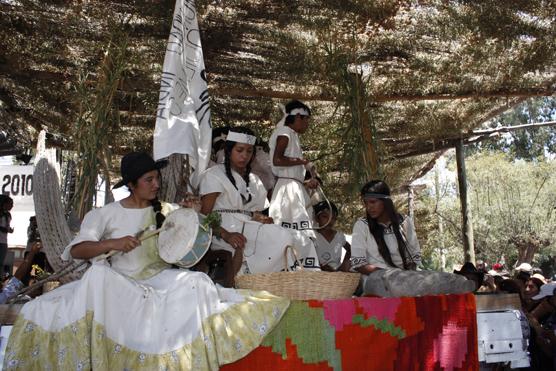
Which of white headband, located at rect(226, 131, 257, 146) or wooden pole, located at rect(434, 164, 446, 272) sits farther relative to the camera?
wooden pole, located at rect(434, 164, 446, 272)

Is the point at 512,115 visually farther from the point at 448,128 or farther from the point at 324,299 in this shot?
the point at 324,299

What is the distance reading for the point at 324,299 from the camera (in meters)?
4.57

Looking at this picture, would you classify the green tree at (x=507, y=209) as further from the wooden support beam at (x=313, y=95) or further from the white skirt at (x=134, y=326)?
the white skirt at (x=134, y=326)

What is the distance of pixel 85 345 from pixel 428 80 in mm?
7113

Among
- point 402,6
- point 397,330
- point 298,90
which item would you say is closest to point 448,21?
point 402,6

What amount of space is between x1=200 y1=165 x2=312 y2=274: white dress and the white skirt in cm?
154

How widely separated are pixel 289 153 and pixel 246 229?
50.0 inches

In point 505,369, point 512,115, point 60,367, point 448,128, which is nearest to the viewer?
point 60,367

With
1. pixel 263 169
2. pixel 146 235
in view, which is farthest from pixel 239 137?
pixel 146 235

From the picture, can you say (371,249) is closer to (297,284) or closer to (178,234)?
(297,284)

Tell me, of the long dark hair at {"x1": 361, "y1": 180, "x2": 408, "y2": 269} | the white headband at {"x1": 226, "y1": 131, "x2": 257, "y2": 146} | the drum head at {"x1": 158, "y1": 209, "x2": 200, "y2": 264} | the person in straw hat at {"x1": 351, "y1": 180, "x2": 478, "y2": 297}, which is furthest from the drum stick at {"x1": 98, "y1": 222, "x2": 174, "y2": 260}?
the long dark hair at {"x1": 361, "y1": 180, "x2": 408, "y2": 269}

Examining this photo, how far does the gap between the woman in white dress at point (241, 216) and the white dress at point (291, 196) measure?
1.30ft

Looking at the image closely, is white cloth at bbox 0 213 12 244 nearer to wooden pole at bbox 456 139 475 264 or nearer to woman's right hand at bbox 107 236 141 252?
woman's right hand at bbox 107 236 141 252

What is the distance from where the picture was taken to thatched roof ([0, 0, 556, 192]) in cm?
805
